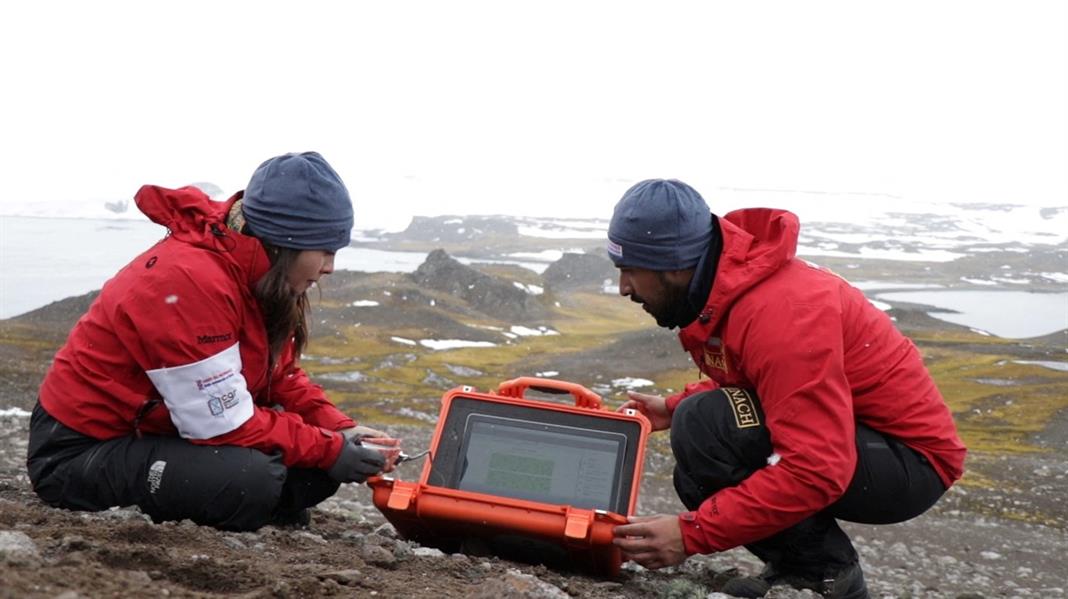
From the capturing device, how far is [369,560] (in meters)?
3.95

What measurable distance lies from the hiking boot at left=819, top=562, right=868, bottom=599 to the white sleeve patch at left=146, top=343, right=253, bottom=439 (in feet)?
8.43

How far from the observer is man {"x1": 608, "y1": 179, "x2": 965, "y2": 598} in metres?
3.74

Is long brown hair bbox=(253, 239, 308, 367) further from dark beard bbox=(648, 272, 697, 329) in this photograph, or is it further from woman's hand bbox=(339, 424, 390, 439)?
dark beard bbox=(648, 272, 697, 329)

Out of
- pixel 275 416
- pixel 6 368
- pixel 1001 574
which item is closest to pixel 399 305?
pixel 6 368

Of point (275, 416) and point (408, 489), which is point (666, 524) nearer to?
point (408, 489)

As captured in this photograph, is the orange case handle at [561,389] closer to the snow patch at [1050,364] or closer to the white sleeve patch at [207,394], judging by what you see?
the white sleeve patch at [207,394]

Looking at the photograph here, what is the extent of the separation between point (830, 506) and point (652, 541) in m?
0.87

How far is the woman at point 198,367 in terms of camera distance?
152 inches

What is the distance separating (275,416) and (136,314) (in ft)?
2.53

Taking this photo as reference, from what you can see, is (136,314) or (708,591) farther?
(708,591)

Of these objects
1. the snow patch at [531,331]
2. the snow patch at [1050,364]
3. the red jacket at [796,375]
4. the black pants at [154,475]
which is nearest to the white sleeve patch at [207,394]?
the black pants at [154,475]

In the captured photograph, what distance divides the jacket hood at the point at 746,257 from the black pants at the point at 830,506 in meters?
0.41

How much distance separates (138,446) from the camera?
13.4ft

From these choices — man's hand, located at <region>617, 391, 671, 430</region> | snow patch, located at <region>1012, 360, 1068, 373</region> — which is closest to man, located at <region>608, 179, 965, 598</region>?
Answer: man's hand, located at <region>617, 391, 671, 430</region>
